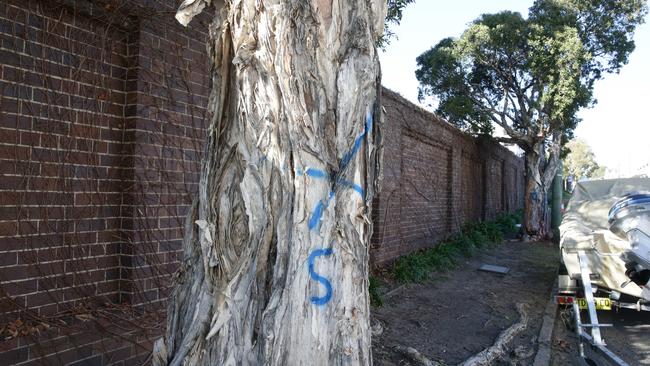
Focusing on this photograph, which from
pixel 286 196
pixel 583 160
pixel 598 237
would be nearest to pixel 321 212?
pixel 286 196

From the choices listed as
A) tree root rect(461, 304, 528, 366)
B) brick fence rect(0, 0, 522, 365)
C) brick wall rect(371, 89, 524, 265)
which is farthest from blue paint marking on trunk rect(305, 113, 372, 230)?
brick wall rect(371, 89, 524, 265)

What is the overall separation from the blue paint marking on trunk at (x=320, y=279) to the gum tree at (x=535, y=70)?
14943 mm

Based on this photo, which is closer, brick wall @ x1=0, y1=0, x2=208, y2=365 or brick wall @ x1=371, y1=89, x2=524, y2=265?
brick wall @ x1=0, y1=0, x2=208, y2=365

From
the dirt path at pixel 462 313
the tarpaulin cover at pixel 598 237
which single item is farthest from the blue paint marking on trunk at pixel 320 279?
the tarpaulin cover at pixel 598 237

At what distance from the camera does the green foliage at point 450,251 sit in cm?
1027

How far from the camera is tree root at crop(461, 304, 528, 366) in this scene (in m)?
5.85

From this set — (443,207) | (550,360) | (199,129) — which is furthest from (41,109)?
(443,207)

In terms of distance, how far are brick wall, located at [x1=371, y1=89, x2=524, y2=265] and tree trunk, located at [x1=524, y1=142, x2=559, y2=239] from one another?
55.7 inches

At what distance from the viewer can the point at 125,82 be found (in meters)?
4.76

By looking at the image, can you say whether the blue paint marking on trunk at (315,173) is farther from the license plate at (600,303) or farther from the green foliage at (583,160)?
the green foliage at (583,160)

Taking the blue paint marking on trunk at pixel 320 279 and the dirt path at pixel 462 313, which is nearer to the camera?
the blue paint marking on trunk at pixel 320 279

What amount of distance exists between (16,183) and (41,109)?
1.88 ft

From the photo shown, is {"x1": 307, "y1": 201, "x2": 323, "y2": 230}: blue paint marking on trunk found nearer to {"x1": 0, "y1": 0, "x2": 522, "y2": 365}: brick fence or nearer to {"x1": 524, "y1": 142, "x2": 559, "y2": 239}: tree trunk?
{"x1": 0, "y1": 0, "x2": 522, "y2": 365}: brick fence

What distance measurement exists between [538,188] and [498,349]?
43.7 ft
